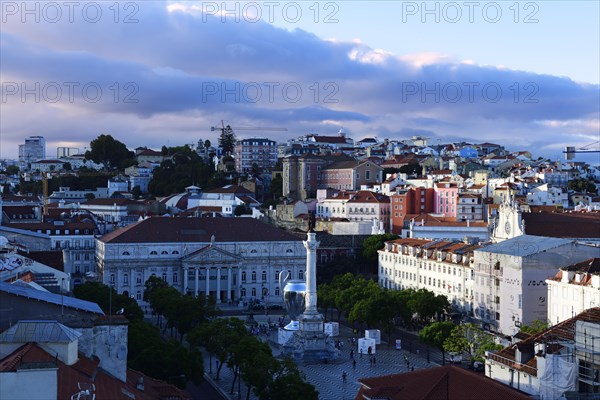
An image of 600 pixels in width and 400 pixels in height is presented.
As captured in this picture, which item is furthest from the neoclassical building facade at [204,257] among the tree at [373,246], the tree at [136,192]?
Answer: the tree at [136,192]

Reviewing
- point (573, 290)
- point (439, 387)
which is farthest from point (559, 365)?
point (573, 290)

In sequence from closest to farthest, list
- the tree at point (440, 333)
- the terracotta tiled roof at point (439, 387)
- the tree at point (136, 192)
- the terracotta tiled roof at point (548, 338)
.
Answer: the terracotta tiled roof at point (439, 387) < the terracotta tiled roof at point (548, 338) < the tree at point (440, 333) < the tree at point (136, 192)

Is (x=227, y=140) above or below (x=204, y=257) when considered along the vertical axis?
above

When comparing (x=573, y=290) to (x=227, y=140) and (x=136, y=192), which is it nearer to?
(x=136, y=192)

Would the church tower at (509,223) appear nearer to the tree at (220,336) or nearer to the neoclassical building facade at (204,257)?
the neoclassical building facade at (204,257)

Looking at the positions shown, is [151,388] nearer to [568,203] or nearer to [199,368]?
[199,368]

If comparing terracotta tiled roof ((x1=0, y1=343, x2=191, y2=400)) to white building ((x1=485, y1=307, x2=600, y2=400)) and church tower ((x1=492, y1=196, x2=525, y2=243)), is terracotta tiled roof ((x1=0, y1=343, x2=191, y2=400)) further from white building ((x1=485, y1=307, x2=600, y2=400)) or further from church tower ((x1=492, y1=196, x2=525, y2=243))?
church tower ((x1=492, y1=196, x2=525, y2=243))
